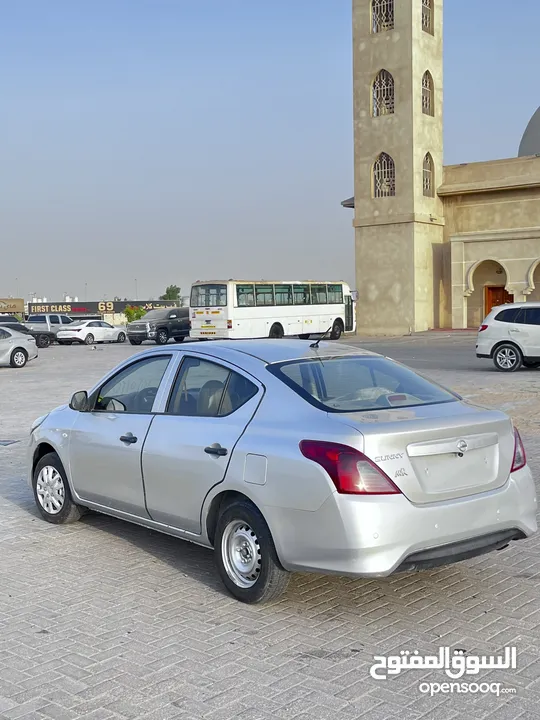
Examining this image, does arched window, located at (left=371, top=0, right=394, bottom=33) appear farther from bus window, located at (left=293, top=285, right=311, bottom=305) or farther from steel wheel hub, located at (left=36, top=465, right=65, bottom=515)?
steel wheel hub, located at (left=36, top=465, right=65, bottom=515)

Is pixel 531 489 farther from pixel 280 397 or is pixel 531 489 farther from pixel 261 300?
pixel 261 300

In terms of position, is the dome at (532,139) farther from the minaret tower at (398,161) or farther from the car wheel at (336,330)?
the car wheel at (336,330)

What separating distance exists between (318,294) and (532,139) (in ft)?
64.0

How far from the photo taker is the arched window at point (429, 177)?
1746 inches

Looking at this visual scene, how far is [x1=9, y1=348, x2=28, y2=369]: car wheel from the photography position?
91.3 ft

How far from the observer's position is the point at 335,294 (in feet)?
143

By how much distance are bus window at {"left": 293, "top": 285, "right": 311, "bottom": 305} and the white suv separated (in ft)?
65.5

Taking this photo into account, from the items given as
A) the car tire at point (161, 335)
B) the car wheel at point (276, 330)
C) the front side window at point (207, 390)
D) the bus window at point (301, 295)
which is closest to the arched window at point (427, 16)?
the bus window at point (301, 295)

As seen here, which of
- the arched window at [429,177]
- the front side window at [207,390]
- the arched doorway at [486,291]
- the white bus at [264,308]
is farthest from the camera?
the arched doorway at [486,291]

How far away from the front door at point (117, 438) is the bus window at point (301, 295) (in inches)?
1364

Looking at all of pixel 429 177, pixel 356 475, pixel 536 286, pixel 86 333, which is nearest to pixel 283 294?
pixel 429 177

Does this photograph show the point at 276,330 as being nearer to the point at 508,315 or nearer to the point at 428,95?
the point at 428,95

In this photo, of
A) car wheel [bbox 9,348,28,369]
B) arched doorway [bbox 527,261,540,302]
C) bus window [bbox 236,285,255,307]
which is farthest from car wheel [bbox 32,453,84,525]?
arched doorway [bbox 527,261,540,302]

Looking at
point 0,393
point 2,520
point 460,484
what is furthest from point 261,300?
point 460,484
